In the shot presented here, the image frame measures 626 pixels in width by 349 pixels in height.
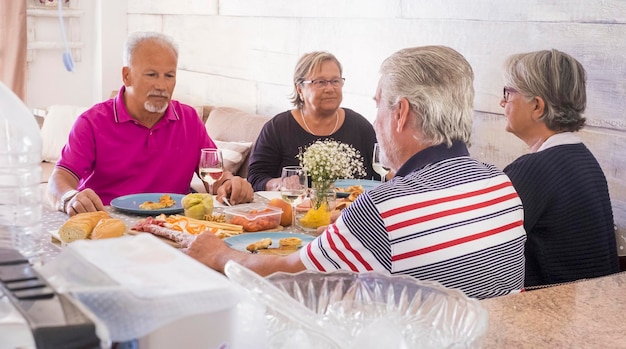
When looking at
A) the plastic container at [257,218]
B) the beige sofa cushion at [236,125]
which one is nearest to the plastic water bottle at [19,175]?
the plastic container at [257,218]

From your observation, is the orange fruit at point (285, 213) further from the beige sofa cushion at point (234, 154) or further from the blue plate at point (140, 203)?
the beige sofa cushion at point (234, 154)

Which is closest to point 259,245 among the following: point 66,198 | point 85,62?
point 66,198

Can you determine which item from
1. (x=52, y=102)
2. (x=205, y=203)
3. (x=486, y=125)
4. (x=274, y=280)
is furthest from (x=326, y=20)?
(x=274, y=280)

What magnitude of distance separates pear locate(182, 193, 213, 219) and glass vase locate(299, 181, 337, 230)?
0.29 meters

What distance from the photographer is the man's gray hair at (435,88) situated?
6.39 ft

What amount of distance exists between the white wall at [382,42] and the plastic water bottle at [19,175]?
6.91 ft

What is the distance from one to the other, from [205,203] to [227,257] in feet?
1.73

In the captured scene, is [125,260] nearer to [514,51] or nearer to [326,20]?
[514,51]

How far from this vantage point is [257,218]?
2484 mm

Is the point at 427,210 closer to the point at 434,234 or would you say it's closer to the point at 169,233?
the point at 434,234

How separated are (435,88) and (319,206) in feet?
2.18

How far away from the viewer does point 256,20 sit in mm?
5086

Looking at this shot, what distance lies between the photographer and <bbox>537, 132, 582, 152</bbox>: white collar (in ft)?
8.66

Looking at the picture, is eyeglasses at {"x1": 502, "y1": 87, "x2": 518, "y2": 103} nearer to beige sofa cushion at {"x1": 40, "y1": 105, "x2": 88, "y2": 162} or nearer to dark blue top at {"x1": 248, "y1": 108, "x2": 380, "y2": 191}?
dark blue top at {"x1": 248, "y1": 108, "x2": 380, "y2": 191}
